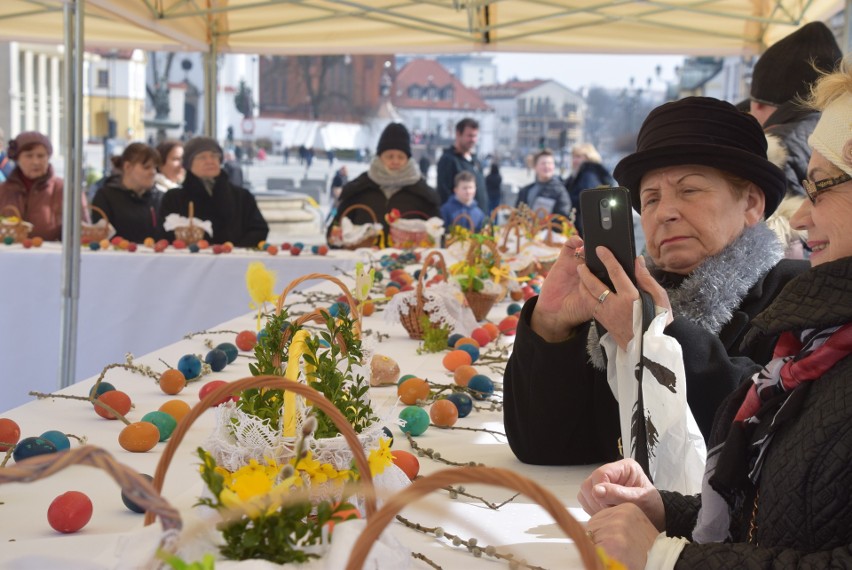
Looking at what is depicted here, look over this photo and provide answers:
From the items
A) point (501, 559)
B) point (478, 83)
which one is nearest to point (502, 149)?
point (478, 83)

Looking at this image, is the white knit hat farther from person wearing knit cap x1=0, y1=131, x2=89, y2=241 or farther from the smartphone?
person wearing knit cap x1=0, y1=131, x2=89, y2=241

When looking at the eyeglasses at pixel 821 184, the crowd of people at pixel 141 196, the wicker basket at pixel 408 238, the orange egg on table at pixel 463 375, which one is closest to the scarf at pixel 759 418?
the eyeglasses at pixel 821 184

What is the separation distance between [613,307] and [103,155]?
12.7 metres

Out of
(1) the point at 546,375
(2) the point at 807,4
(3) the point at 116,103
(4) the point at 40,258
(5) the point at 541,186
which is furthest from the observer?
(3) the point at 116,103

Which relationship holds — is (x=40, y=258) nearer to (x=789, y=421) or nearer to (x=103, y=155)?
(x=789, y=421)

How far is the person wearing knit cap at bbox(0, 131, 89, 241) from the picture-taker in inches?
253

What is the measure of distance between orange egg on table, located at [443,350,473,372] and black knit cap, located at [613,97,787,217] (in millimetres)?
792

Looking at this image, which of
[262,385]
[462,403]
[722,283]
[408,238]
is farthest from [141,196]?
[262,385]

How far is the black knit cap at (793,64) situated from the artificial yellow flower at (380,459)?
269 cm

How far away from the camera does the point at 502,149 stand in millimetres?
12820

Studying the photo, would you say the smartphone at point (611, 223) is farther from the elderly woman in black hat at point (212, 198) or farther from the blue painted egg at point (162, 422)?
the elderly woman in black hat at point (212, 198)

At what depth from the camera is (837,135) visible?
1.28m

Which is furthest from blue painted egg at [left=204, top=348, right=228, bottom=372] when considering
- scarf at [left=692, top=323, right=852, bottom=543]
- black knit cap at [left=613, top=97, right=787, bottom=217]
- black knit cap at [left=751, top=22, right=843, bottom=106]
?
black knit cap at [left=751, top=22, right=843, bottom=106]

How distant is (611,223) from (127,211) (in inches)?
218
